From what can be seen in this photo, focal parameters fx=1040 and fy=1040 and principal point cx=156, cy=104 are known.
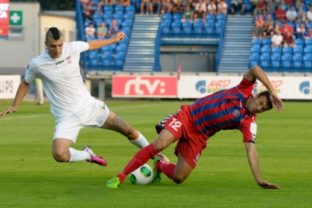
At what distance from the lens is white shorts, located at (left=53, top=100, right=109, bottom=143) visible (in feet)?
46.0

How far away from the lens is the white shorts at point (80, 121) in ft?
46.0

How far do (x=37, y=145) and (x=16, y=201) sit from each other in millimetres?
9776

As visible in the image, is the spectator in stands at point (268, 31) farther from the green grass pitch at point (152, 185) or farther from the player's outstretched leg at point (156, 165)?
the player's outstretched leg at point (156, 165)

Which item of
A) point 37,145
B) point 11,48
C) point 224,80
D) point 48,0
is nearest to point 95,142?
point 37,145

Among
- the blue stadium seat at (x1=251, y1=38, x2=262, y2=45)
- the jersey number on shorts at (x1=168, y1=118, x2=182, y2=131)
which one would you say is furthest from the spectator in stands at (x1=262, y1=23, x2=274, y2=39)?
the jersey number on shorts at (x1=168, y1=118, x2=182, y2=131)

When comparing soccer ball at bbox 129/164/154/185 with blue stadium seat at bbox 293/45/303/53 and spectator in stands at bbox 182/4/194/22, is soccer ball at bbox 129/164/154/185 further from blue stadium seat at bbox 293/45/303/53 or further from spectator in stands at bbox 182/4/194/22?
spectator in stands at bbox 182/4/194/22

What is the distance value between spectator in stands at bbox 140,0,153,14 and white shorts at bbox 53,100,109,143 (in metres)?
38.7

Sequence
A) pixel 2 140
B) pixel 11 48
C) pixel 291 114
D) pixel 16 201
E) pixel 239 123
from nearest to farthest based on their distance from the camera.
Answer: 1. pixel 16 201
2. pixel 239 123
3. pixel 2 140
4. pixel 291 114
5. pixel 11 48

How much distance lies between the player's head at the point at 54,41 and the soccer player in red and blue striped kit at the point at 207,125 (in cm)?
166

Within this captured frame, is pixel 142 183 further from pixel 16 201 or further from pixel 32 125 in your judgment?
pixel 32 125

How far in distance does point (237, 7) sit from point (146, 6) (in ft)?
15.2

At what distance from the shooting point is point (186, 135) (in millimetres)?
13211

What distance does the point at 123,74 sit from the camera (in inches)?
1809

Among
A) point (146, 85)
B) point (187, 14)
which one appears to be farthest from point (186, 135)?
point (187, 14)
